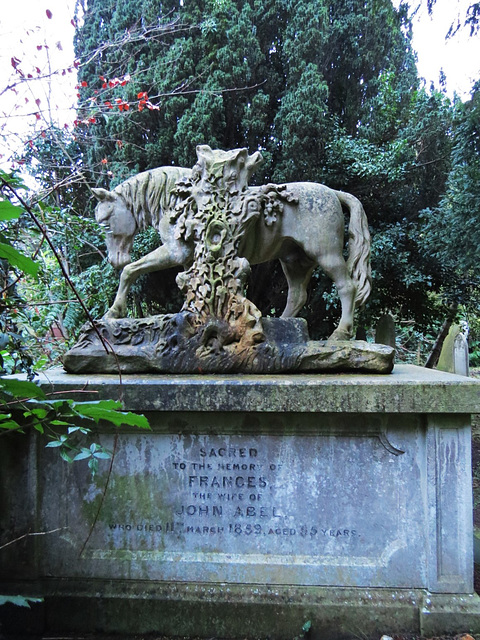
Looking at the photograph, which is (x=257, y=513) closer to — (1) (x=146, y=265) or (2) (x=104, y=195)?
(1) (x=146, y=265)

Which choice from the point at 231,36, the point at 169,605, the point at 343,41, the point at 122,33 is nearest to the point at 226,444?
the point at 169,605

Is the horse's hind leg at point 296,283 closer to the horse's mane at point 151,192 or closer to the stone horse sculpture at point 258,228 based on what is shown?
the stone horse sculpture at point 258,228

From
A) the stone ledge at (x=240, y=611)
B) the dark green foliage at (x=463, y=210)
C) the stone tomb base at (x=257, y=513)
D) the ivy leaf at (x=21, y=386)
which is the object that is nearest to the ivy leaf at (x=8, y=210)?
the ivy leaf at (x=21, y=386)

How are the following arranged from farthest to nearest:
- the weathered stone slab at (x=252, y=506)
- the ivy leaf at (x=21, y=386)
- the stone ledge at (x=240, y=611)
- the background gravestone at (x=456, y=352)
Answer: the background gravestone at (x=456, y=352) < the weathered stone slab at (x=252, y=506) < the stone ledge at (x=240, y=611) < the ivy leaf at (x=21, y=386)

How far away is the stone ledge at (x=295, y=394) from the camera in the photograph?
2.41 metres

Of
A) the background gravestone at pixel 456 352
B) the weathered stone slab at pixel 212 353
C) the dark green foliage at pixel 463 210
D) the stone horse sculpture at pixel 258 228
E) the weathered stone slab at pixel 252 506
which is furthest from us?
the background gravestone at pixel 456 352

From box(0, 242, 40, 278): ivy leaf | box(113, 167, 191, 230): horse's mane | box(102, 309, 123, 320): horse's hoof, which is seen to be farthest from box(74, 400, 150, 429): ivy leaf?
box(113, 167, 191, 230): horse's mane

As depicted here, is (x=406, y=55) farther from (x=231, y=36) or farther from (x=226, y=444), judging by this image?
(x=226, y=444)

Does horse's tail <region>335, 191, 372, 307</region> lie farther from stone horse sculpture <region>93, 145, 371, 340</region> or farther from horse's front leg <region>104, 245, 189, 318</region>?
horse's front leg <region>104, 245, 189, 318</region>

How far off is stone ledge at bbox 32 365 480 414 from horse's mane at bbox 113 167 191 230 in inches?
55.0

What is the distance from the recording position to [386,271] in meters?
6.84

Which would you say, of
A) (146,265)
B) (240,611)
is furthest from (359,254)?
(240,611)

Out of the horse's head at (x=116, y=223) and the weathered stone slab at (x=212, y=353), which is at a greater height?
the horse's head at (x=116, y=223)

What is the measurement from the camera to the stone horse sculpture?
3178 mm
